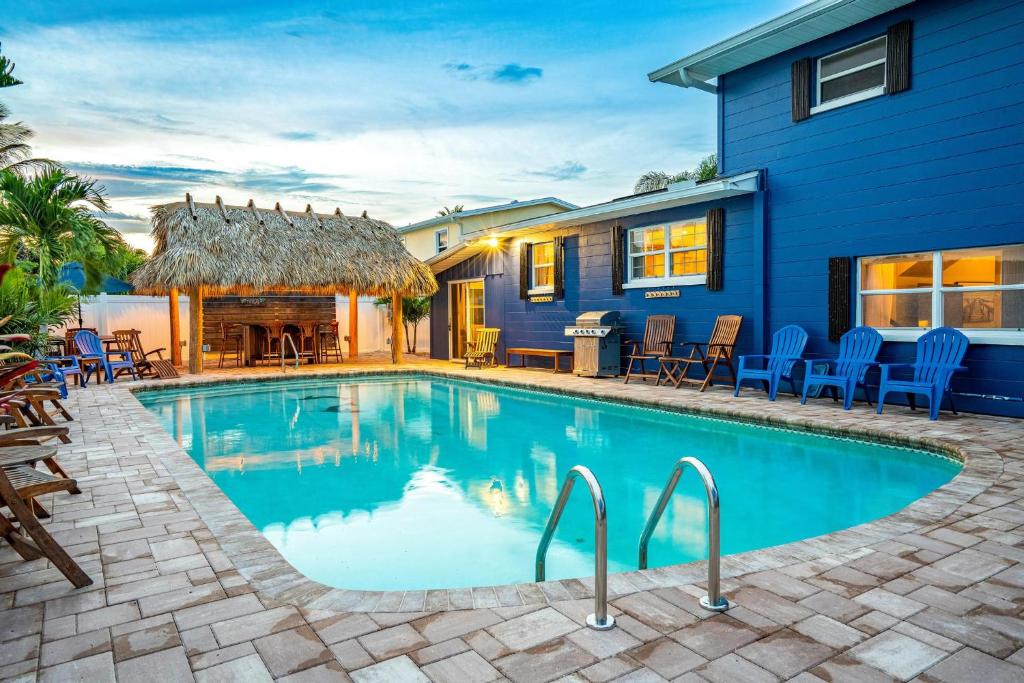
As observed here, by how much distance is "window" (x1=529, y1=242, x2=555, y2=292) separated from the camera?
13180mm

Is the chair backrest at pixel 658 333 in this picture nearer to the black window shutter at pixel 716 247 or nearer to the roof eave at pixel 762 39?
the black window shutter at pixel 716 247

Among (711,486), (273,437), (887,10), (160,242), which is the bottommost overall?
(273,437)

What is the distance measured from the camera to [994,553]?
301cm

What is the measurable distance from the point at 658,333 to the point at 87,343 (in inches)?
374

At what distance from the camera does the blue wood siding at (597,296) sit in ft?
31.3

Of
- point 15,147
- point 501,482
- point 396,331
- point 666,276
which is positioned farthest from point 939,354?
point 15,147

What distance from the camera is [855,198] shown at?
26.8ft

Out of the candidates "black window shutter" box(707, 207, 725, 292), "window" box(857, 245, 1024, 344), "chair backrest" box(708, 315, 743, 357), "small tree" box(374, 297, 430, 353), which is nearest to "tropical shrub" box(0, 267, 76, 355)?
"chair backrest" box(708, 315, 743, 357)

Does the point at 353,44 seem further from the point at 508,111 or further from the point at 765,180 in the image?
the point at 765,180

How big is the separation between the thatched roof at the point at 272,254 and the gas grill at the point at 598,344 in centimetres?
471

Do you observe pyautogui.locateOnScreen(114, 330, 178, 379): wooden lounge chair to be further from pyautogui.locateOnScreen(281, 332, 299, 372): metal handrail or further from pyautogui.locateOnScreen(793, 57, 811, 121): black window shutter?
pyautogui.locateOnScreen(793, 57, 811, 121): black window shutter

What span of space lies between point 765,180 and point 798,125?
2.66ft

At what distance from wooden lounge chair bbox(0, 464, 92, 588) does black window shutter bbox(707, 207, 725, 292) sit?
28.4 ft

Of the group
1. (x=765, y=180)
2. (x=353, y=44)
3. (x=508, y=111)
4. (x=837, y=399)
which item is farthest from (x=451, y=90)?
(x=837, y=399)
